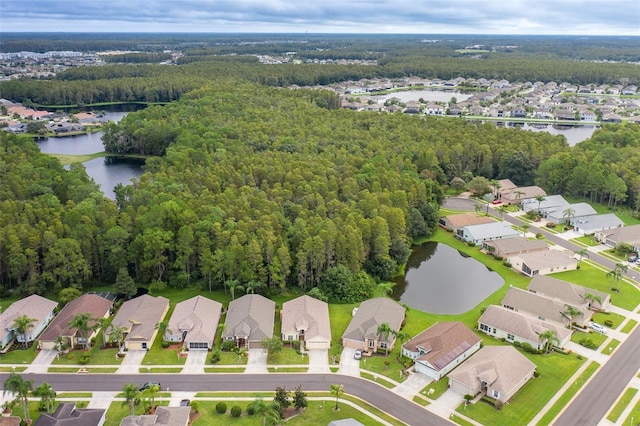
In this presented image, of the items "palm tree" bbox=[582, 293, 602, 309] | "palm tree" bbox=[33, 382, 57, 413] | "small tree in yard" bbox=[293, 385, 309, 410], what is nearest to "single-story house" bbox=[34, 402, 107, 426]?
"palm tree" bbox=[33, 382, 57, 413]

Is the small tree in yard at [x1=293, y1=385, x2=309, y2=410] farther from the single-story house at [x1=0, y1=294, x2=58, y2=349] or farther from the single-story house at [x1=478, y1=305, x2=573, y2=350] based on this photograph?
the single-story house at [x1=0, y1=294, x2=58, y2=349]

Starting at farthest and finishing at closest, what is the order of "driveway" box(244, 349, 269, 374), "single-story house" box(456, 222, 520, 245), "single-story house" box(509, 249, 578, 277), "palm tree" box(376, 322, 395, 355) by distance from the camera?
"single-story house" box(456, 222, 520, 245) < "single-story house" box(509, 249, 578, 277) < "palm tree" box(376, 322, 395, 355) < "driveway" box(244, 349, 269, 374)

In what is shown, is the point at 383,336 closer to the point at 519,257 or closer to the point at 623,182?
the point at 519,257

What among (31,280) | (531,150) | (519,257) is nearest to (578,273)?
(519,257)

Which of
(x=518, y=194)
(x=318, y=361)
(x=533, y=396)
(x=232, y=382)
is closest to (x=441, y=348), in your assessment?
(x=533, y=396)

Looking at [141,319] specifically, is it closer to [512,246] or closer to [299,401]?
[299,401]

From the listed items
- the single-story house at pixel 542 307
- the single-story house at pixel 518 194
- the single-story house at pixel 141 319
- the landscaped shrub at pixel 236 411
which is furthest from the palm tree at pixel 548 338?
the single-story house at pixel 518 194
